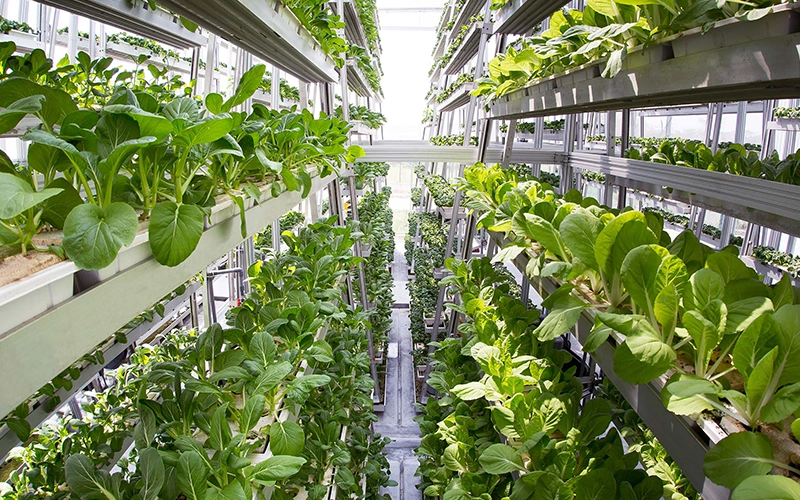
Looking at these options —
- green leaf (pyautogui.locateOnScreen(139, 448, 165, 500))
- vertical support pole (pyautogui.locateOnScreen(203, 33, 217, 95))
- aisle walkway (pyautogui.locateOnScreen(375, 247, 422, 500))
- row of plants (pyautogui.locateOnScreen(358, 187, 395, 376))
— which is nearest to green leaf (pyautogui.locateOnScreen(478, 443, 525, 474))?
green leaf (pyautogui.locateOnScreen(139, 448, 165, 500))

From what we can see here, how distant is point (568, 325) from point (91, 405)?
2.42 m

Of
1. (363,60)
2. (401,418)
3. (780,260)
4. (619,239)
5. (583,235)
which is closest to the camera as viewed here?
(619,239)

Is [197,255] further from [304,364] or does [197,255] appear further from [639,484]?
[639,484]

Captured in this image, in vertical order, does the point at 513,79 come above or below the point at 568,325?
above

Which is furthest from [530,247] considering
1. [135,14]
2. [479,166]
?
[135,14]

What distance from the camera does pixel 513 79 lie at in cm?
221

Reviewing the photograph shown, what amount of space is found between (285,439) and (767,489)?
1134mm

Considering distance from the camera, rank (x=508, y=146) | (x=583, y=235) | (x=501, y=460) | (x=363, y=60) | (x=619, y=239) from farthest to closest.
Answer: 1. (x=363, y=60)
2. (x=508, y=146)
3. (x=501, y=460)
4. (x=583, y=235)
5. (x=619, y=239)

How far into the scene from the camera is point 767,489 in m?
0.54

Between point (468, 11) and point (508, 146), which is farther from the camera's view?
point (468, 11)

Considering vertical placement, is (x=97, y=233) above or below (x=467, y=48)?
below

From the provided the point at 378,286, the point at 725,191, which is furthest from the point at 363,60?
the point at 725,191

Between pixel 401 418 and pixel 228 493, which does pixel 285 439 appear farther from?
pixel 401 418

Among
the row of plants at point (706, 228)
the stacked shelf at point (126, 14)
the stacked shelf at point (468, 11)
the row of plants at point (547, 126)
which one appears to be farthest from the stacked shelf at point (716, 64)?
the row of plants at point (547, 126)
